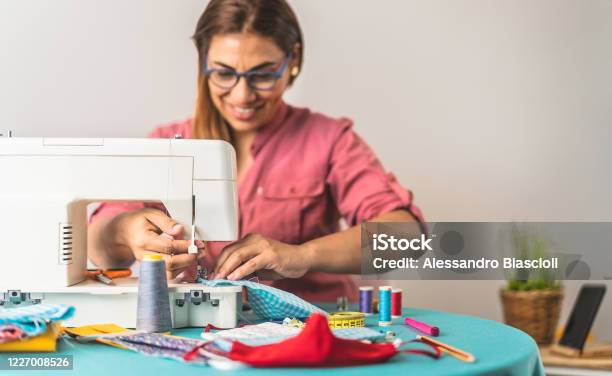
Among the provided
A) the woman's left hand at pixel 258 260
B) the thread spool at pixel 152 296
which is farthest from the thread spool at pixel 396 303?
the thread spool at pixel 152 296

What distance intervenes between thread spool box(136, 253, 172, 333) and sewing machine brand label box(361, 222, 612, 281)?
1.18 m

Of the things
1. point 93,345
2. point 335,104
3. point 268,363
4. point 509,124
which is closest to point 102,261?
point 93,345

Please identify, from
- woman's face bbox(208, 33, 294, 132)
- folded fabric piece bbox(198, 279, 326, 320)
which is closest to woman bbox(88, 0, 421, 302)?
woman's face bbox(208, 33, 294, 132)

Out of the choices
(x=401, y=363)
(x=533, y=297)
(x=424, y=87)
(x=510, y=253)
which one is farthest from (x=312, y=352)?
(x=424, y=87)

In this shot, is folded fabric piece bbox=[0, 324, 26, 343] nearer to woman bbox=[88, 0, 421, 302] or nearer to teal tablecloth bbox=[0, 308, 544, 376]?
teal tablecloth bbox=[0, 308, 544, 376]

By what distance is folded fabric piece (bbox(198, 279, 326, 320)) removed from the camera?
1686 mm

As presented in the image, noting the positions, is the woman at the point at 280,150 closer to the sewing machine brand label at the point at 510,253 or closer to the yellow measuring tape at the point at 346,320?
the sewing machine brand label at the point at 510,253

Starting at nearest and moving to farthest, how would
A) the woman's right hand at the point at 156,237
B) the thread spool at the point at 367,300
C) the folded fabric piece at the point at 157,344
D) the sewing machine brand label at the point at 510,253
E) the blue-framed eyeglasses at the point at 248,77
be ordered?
the folded fabric piece at the point at 157,344 → the woman's right hand at the point at 156,237 → the thread spool at the point at 367,300 → the blue-framed eyeglasses at the point at 248,77 → the sewing machine brand label at the point at 510,253

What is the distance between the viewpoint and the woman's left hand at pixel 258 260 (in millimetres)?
1797

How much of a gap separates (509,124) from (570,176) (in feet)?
0.99

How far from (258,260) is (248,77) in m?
0.81

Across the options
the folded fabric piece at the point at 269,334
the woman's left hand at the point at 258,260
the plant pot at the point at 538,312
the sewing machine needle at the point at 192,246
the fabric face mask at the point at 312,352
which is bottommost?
the plant pot at the point at 538,312

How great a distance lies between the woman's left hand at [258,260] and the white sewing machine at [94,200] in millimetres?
91

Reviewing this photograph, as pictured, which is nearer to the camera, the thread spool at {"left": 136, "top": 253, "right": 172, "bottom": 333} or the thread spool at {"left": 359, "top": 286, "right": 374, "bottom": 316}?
the thread spool at {"left": 136, "top": 253, "right": 172, "bottom": 333}
